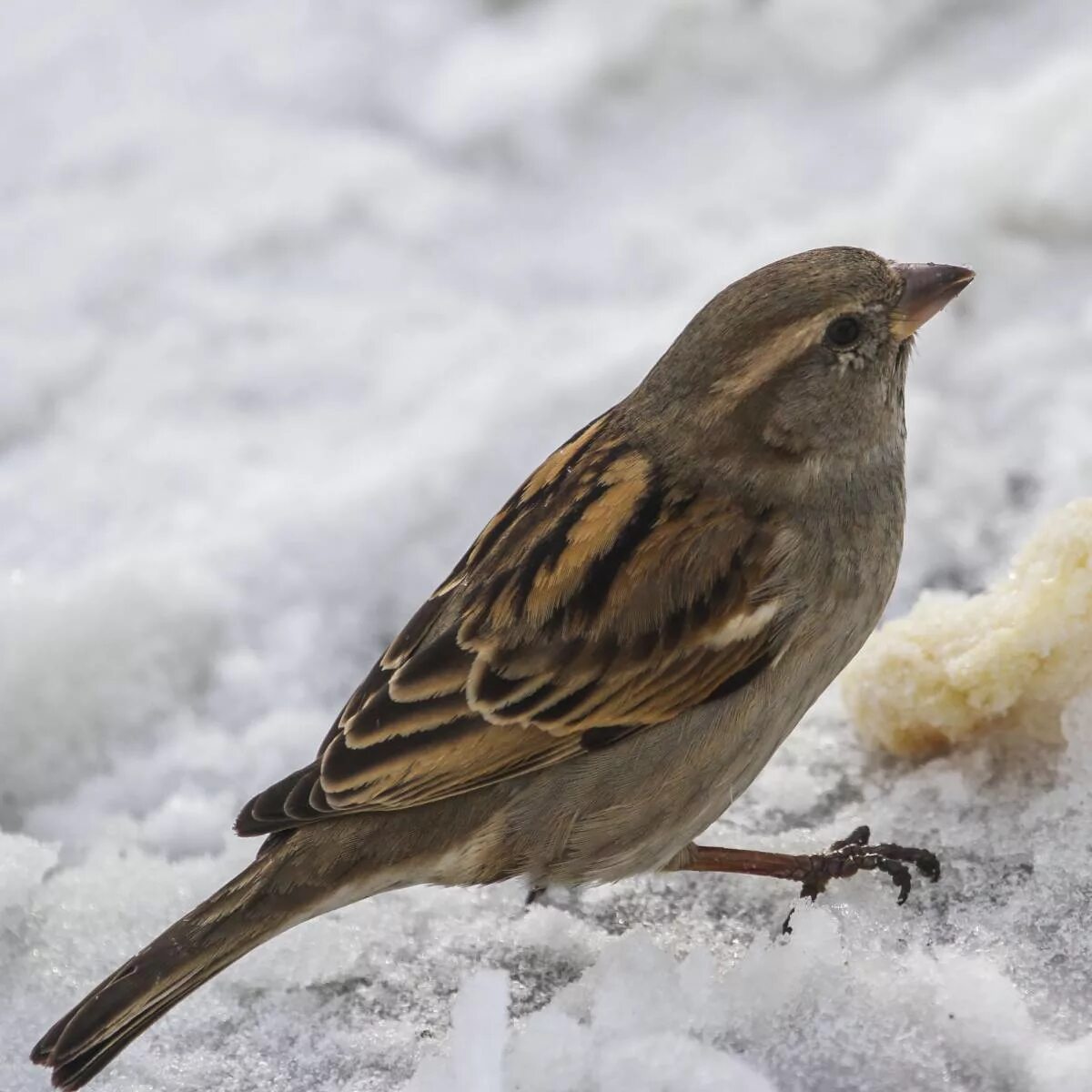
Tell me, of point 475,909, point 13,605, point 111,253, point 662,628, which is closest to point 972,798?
point 662,628

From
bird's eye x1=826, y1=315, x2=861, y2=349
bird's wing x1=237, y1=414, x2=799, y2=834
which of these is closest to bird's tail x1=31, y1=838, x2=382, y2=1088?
bird's wing x1=237, y1=414, x2=799, y2=834

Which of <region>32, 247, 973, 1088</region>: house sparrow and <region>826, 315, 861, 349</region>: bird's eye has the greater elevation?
<region>826, 315, 861, 349</region>: bird's eye

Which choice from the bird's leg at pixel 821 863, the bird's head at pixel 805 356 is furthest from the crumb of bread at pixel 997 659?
the bird's head at pixel 805 356

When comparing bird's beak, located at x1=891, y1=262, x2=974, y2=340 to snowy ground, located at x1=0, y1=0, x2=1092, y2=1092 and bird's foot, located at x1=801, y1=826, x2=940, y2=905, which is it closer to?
snowy ground, located at x1=0, y1=0, x2=1092, y2=1092

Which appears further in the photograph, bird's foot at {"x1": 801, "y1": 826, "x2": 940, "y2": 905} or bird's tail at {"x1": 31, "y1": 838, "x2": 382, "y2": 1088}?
bird's foot at {"x1": 801, "y1": 826, "x2": 940, "y2": 905}

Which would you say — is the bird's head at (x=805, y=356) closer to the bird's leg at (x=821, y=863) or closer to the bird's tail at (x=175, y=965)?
the bird's leg at (x=821, y=863)

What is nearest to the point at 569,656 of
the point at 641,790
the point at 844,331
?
the point at 641,790
